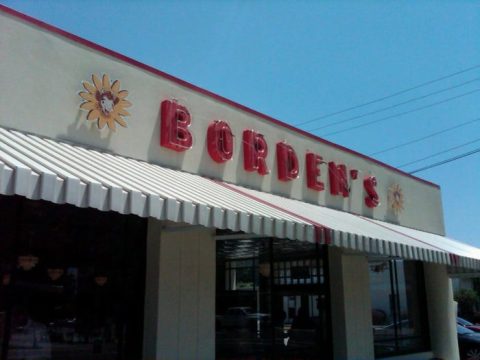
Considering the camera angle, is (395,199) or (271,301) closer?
(271,301)

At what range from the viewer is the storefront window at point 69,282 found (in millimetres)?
6656

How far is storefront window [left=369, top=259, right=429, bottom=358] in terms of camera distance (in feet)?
42.8

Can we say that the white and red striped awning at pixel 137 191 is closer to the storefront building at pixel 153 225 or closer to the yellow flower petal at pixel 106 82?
the storefront building at pixel 153 225

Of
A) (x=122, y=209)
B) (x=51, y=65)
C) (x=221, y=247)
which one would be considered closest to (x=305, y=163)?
(x=221, y=247)

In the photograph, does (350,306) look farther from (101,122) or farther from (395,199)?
(101,122)

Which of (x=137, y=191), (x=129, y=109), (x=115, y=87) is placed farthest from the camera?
(x=129, y=109)

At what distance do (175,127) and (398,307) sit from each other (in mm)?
8354

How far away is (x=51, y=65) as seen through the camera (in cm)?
698

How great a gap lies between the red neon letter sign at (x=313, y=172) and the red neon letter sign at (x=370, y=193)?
2.13 m

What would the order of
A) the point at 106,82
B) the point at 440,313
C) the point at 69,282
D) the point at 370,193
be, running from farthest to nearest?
the point at 440,313
the point at 370,193
the point at 106,82
the point at 69,282

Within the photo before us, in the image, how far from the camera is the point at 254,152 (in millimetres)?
9906

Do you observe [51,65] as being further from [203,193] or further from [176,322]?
[176,322]

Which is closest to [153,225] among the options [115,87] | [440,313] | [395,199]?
[115,87]

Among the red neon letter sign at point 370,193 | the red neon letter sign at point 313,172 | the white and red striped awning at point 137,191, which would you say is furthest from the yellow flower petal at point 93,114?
the red neon letter sign at point 370,193
